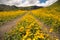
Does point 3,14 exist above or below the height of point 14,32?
above

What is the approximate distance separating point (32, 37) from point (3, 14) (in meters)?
1.27

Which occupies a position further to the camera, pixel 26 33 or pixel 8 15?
pixel 8 15

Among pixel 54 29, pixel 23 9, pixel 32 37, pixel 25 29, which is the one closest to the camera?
pixel 32 37

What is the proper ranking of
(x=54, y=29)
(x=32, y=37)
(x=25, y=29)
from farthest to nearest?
1. (x=54, y=29)
2. (x=25, y=29)
3. (x=32, y=37)

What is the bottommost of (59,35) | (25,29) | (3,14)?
(59,35)

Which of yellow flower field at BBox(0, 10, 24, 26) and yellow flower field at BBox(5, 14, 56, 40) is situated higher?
yellow flower field at BBox(0, 10, 24, 26)

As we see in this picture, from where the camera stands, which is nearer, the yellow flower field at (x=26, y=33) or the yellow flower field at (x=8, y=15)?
the yellow flower field at (x=26, y=33)

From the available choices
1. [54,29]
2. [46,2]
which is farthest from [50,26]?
[46,2]

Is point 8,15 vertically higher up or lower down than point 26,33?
higher up

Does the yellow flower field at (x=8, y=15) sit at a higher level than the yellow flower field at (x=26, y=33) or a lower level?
higher

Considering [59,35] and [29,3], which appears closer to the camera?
[59,35]

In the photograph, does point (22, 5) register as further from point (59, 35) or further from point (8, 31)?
point (59, 35)

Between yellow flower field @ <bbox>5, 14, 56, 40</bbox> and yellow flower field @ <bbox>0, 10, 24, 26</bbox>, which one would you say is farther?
yellow flower field @ <bbox>0, 10, 24, 26</bbox>

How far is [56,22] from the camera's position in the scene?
4695 mm
